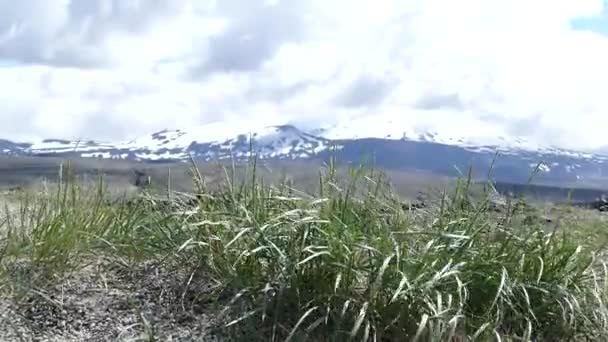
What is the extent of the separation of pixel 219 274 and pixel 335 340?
886 mm

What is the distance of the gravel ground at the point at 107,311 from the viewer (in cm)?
504

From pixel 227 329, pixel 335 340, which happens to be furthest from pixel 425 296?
pixel 227 329

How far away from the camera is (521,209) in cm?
619

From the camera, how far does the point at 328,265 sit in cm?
512

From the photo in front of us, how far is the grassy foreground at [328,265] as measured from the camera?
4992 mm

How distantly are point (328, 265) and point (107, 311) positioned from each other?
4.01ft

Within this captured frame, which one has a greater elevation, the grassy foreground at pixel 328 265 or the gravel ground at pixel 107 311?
the grassy foreground at pixel 328 265

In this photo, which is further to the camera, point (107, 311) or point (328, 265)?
point (107, 311)

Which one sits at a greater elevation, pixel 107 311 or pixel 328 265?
pixel 328 265

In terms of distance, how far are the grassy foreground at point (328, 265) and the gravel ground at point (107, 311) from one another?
0.05 ft

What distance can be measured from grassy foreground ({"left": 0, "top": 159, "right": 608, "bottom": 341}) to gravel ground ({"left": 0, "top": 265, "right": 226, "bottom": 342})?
1 cm

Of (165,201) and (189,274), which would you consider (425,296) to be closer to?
(189,274)

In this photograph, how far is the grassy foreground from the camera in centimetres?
Result: 499

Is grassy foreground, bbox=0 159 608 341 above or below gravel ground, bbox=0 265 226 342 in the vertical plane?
Result: above
